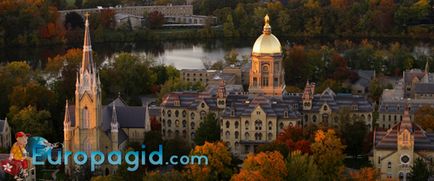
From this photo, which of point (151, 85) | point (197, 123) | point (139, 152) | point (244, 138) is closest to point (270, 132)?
point (244, 138)

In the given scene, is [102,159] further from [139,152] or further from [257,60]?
[257,60]

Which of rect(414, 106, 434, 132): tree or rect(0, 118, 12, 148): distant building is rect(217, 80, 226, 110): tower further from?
rect(0, 118, 12, 148): distant building

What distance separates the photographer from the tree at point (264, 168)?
3241 centimetres

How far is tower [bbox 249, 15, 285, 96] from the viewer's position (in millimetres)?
44000

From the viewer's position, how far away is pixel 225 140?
41562 mm

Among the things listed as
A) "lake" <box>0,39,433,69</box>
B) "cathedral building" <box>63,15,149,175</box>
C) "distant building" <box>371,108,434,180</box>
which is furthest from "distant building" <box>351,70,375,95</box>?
"cathedral building" <box>63,15,149,175</box>

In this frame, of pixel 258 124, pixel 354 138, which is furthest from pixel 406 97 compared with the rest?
pixel 258 124

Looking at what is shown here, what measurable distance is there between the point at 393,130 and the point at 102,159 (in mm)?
12668

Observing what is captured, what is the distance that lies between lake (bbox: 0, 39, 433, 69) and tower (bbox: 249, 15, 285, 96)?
1083 inches

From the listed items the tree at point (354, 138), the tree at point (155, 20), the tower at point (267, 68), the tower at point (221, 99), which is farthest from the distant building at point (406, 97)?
the tree at point (155, 20)

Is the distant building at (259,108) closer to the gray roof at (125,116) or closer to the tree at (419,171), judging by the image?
the gray roof at (125,116)

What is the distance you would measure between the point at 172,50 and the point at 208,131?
141ft

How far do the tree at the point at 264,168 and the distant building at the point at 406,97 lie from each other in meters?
12.2

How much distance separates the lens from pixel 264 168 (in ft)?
108
